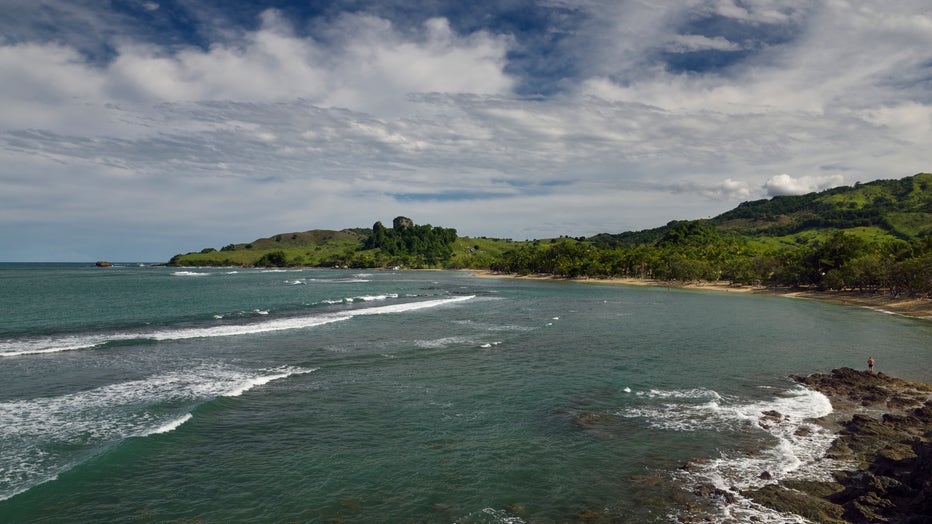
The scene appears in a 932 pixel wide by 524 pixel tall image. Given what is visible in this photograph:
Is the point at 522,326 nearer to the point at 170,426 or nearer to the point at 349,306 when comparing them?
the point at 349,306

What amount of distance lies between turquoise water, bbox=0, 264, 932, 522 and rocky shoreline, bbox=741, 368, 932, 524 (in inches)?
40.1

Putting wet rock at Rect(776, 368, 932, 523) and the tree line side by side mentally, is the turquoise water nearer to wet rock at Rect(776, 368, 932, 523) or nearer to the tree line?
wet rock at Rect(776, 368, 932, 523)

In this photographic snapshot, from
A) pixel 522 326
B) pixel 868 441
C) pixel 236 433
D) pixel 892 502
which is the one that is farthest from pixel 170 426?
pixel 522 326

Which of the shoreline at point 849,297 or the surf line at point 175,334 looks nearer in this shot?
the surf line at point 175,334

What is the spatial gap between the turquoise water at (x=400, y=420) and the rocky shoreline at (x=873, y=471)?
1020 mm

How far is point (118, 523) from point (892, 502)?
23.6m

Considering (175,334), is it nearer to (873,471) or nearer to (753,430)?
(753,430)

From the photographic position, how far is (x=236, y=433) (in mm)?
22500

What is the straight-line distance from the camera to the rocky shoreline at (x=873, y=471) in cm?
1504

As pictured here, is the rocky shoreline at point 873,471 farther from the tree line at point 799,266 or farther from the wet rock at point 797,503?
the tree line at point 799,266

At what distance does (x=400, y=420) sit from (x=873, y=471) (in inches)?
746

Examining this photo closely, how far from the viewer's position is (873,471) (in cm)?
1800

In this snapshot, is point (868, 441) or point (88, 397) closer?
point (868, 441)

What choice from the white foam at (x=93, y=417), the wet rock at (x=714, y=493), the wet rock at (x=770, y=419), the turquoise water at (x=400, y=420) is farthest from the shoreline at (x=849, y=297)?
the white foam at (x=93, y=417)
